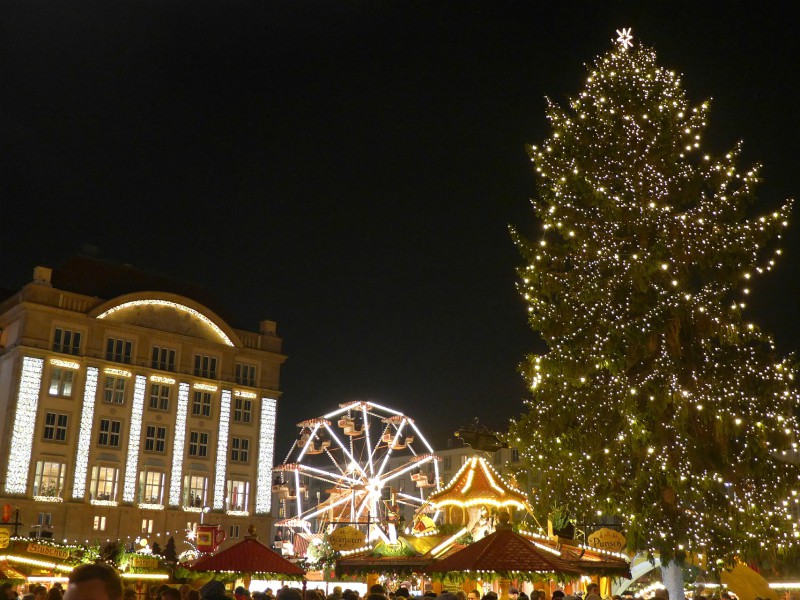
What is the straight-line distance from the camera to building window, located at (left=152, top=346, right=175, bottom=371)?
49938mm

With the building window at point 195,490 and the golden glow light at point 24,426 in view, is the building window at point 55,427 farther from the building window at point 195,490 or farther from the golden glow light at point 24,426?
the building window at point 195,490

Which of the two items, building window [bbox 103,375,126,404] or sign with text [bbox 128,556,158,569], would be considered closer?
sign with text [bbox 128,556,158,569]

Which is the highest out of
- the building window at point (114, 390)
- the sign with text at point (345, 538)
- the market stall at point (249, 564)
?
the building window at point (114, 390)

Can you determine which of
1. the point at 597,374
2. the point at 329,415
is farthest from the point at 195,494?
the point at 597,374

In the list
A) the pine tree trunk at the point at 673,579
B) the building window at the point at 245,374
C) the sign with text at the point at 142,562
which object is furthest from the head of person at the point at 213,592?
the building window at the point at 245,374

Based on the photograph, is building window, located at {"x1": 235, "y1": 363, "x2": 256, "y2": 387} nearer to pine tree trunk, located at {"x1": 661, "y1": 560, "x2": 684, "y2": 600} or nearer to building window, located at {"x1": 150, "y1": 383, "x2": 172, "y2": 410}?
building window, located at {"x1": 150, "y1": 383, "x2": 172, "y2": 410}

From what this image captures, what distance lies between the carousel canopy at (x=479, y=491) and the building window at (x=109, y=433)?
96.4 feet

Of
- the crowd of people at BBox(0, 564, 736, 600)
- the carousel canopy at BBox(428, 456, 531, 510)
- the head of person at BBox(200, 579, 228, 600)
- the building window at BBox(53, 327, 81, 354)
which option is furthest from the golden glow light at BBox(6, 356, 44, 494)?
the head of person at BBox(200, 579, 228, 600)

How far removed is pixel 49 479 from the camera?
144 feet

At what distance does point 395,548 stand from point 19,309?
33292 millimetres

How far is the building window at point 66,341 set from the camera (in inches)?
1818

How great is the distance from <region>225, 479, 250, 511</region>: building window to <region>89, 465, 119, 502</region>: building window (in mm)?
7423

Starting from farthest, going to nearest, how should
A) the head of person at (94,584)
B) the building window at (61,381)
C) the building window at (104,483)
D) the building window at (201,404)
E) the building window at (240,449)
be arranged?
the building window at (240,449) → the building window at (201,404) → the building window at (104,483) → the building window at (61,381) → the head of person at (94,584)

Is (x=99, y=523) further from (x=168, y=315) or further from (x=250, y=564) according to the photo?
(x=250, y=564)
